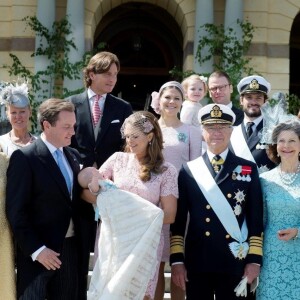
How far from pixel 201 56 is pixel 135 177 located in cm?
841

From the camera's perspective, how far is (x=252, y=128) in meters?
4.99

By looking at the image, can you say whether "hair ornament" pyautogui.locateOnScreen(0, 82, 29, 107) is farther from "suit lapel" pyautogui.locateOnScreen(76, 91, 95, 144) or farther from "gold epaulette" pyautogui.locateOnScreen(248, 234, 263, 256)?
"gold epaulette" pyautogui.locateOnScreen(248, 234, 263, 256)

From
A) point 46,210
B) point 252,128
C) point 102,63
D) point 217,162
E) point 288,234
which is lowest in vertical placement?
point 288,234

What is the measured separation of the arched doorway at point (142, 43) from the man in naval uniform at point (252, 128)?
1048cm

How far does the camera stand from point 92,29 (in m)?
13.1

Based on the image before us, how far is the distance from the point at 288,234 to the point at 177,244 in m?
0.75

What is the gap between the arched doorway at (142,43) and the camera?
614 inches

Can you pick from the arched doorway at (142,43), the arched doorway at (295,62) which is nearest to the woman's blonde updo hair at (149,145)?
the arched doorway at (142,43)

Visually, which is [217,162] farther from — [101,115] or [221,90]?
[221,90]

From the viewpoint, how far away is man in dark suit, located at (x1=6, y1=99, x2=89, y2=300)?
372 centimetres

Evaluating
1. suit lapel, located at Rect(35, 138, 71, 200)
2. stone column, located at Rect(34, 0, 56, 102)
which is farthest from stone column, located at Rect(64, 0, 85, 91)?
suit lapel, located at Rect(35, 138, 71, 200)

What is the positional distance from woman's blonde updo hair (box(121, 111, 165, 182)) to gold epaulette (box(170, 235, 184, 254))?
18.7 inches

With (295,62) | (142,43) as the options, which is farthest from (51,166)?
(295,62)

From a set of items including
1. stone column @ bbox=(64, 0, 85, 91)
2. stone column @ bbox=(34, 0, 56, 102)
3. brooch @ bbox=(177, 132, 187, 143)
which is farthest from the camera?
stone column @ bbox=(34, 0, 56, 102)
